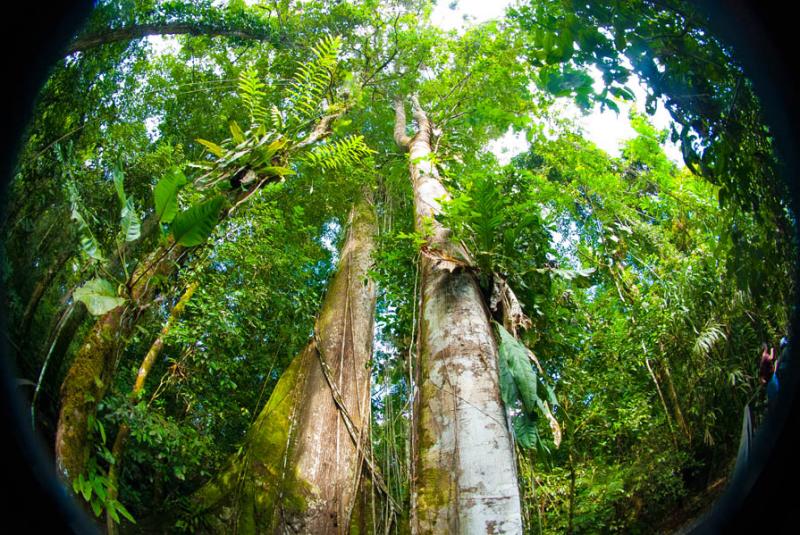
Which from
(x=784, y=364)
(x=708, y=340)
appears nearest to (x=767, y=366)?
(x=784, y=364)

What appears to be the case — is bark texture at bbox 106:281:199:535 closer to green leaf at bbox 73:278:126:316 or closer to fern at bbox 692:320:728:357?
green leaf at bbox 73:278:126:316

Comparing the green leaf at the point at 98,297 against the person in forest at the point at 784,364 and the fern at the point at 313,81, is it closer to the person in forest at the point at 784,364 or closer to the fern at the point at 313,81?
the person in forest at the point at 784,364

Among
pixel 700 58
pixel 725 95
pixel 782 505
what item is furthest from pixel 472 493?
pixel 700 58

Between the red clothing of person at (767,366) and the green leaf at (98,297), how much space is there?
7.54 feet

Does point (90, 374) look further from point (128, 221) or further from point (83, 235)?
point (128, 221)

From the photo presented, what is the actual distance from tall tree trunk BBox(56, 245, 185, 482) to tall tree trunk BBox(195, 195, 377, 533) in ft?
5.89

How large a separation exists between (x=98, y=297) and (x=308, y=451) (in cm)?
293

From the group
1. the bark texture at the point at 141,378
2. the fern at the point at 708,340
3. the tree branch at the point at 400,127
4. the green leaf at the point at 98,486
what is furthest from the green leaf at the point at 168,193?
the fern at the point at 708,340

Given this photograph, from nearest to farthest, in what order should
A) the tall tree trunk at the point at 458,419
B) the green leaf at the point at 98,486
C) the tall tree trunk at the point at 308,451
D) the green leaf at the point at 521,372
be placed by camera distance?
the tall tree trunk at the point at 458,419
the green leaf at the point at 521,372
the green leaf at the point at 98,486
the tall tree trunk at the point at 308,451

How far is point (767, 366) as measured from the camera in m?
0.94

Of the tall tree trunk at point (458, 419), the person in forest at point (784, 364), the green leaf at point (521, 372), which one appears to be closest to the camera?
the person in forest at point (784, 364)

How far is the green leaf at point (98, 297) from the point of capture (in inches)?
68.8

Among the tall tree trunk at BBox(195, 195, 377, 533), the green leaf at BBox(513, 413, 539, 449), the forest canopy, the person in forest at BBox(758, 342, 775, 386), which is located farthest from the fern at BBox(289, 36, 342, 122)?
the person in forest at BBox(758, 342, 775, 386)

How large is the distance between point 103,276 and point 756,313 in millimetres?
3008
